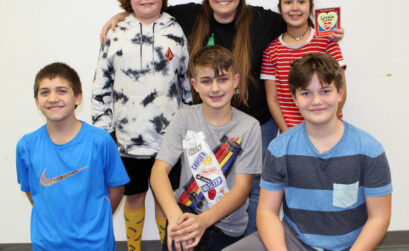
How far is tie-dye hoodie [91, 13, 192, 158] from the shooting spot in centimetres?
182

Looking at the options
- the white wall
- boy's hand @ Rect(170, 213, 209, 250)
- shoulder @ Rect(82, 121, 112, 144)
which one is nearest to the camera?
boy's hand @ Rect(170, 213, 209, 250)

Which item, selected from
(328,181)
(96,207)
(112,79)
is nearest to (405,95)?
(328,181)

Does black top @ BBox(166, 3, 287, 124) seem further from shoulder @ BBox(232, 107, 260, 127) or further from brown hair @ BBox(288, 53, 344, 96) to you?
brown hair @ BBox(288, 53, 344, 96)

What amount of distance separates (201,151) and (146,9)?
0.80 m

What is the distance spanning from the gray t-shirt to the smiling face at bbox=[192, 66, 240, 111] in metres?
0.09

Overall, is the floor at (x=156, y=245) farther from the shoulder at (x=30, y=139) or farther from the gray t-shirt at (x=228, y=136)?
the shoulder at (x=30, y=139)

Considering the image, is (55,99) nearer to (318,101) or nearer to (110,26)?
(110,26)

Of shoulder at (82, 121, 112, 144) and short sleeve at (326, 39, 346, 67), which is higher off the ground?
short sleeve at (326, 39, 346, 67)

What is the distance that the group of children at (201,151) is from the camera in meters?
1.35

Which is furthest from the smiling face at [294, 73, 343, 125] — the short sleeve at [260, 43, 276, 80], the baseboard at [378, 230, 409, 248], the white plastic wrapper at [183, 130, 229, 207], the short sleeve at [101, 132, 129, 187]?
the baseboard at [378, 230, 409, 248]

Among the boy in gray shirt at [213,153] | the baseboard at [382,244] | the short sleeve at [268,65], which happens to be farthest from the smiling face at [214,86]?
the baseboard at [382,244]

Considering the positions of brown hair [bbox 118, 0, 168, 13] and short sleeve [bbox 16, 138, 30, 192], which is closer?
short sleeve [bbox 16, 138, 30, 192]

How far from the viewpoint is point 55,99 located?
59.4 inches

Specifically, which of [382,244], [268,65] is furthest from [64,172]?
[382,244]
